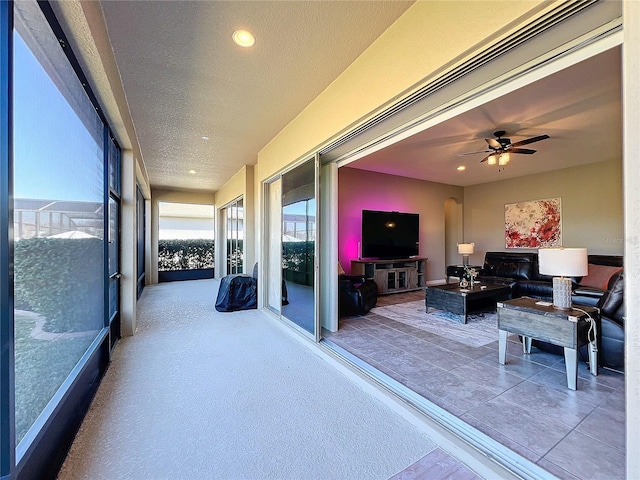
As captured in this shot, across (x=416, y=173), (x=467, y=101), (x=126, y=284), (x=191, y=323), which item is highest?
(x=416, y=173)

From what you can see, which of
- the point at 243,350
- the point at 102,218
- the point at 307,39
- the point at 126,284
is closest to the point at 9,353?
the point at 102,218

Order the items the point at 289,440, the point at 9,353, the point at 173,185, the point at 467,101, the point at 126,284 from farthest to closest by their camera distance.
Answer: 1. the point at 173,185
2. the point at 126,284
3. the point at 467,101
4. the point at 289,440
5. the point at 9,353

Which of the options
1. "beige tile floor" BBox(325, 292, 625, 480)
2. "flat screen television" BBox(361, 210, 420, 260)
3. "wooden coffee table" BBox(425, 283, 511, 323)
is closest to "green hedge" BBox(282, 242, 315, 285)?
"beige tile floor" BBox(325, 292, 625, 480)

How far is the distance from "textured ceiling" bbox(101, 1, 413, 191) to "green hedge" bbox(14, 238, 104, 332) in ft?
5.42

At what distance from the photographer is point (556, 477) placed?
142 cm

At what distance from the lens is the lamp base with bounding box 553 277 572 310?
98.7 inches

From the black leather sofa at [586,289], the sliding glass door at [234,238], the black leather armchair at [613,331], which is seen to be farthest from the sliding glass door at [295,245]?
the black leather armchair at [613,331]

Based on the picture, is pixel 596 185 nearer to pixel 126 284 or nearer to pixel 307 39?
pixel 307 39

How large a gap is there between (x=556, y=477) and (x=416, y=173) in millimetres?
5940

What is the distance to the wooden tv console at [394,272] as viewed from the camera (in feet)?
19.4

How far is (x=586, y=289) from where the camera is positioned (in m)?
3.81

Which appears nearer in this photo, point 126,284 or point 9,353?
point 9,353

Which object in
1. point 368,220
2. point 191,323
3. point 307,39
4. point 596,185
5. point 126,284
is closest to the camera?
point 307,39

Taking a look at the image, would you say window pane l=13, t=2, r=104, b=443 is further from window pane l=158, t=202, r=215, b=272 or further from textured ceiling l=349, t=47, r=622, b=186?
window pane l=158, t=202, r=215, b=272
